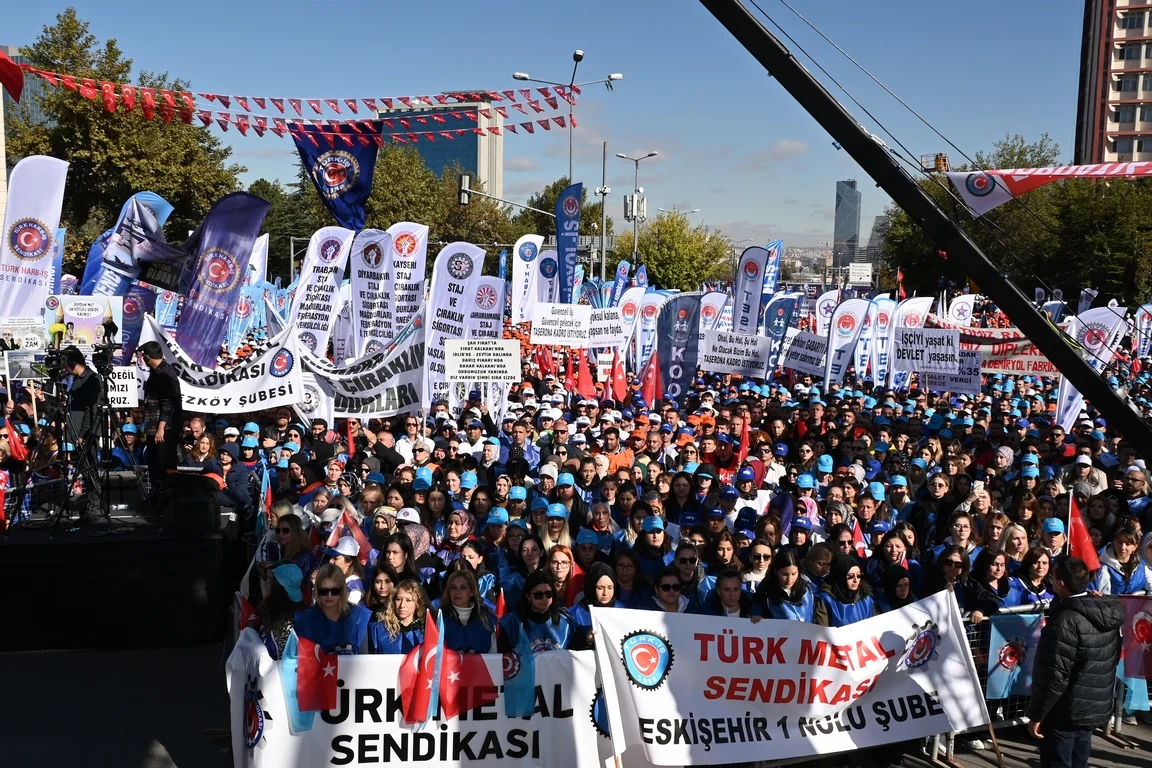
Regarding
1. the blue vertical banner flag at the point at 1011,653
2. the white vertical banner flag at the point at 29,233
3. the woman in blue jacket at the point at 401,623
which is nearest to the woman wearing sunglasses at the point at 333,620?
the woman in blue jacket at the point at 401,623

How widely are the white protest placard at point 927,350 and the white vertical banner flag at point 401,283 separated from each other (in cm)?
765

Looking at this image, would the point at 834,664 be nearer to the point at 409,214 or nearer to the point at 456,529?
the point at 456,529

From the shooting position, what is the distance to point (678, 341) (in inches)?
639

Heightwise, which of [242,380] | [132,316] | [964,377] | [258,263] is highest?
[258,263]

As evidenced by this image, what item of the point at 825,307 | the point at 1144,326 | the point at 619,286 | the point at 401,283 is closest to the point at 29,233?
the point at 401,283

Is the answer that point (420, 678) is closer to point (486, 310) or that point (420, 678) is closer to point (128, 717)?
point (128, 717)

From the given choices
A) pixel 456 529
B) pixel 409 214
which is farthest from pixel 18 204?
pixel 409 214

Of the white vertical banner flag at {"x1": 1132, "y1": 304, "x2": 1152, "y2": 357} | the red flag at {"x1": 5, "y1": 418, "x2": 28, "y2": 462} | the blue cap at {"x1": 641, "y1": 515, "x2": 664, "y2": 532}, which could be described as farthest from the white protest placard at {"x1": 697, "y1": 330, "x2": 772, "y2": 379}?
the white vertical banner flag at {"x1": 1132, "y1": 304, "x2": 1152, "y2": 357}

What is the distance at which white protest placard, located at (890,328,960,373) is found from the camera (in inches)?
619

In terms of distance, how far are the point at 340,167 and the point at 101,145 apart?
86.8 ft

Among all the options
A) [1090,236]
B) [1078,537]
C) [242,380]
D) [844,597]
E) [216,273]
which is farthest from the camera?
[1090,236]

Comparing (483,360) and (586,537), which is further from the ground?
(483,360)

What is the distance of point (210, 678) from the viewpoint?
7875 mm

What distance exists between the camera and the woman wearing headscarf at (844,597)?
640cm
